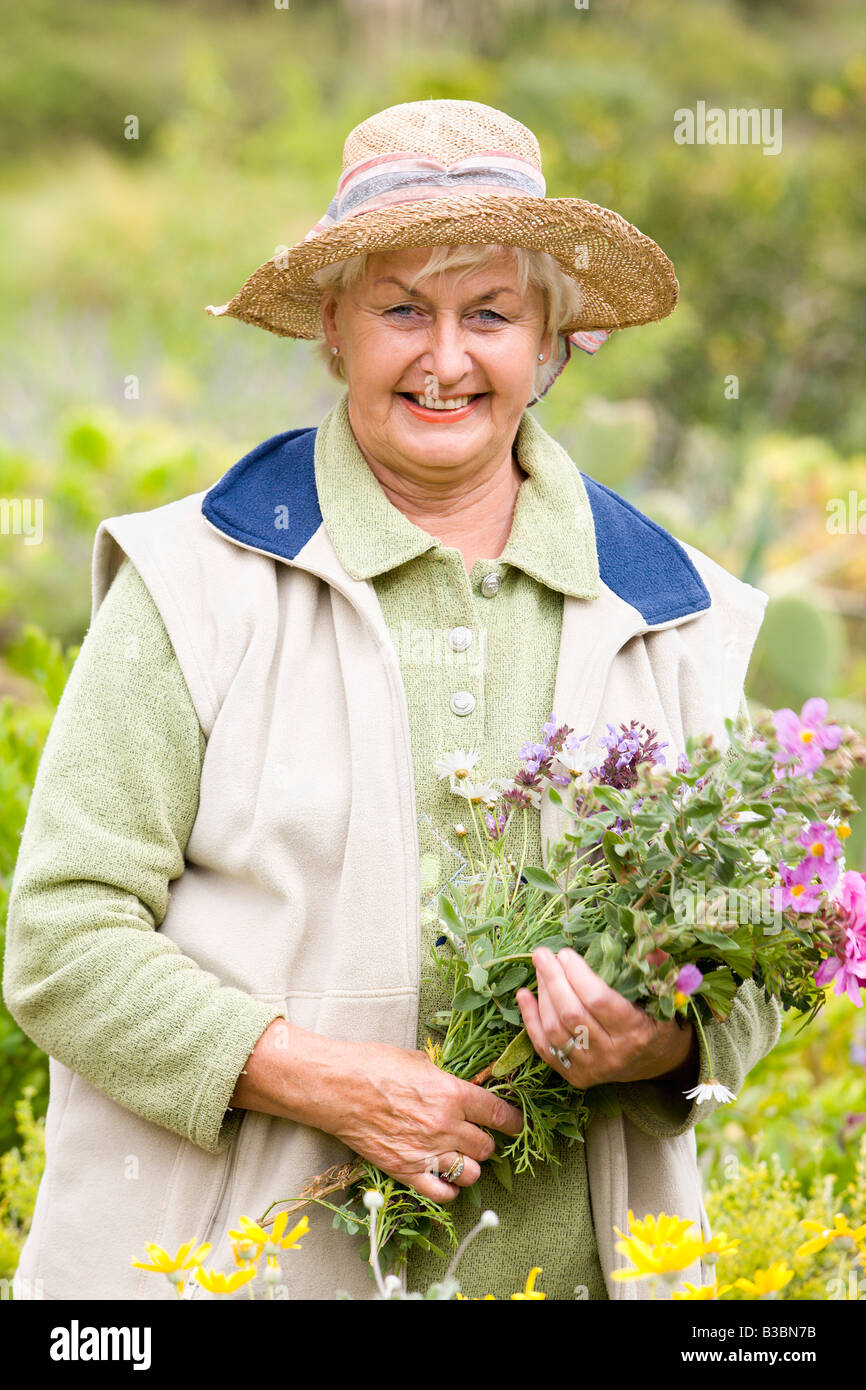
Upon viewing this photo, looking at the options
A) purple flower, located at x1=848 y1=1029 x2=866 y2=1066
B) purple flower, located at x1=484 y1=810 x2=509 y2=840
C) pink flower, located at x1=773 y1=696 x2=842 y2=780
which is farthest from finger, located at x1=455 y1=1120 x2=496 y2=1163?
purple flower, located at x1=848 y1=1029 x2=866 y2=1066

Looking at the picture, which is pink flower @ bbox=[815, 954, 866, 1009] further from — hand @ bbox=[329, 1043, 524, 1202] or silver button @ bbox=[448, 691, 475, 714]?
silver button @ bbox=[448, 691, 475, 714]

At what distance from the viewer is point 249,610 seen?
1.85m

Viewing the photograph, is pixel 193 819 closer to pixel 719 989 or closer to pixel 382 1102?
pixel 382 1102

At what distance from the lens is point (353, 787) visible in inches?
70.7

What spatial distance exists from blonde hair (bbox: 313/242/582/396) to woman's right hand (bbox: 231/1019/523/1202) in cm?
99

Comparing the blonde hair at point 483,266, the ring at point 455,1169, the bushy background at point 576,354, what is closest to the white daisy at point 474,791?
the ring at point 455,1169

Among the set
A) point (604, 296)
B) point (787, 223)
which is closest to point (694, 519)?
point (787, 223)

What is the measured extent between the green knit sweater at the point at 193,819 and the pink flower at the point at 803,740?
0.37 m

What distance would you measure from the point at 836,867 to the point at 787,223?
27.2 feet

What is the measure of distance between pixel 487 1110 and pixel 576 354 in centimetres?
712

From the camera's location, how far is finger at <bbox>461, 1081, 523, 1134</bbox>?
5.63 ft

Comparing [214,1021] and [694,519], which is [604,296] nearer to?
[214,1021]

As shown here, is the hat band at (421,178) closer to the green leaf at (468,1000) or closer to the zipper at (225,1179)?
the green leaf at (468,1000)
